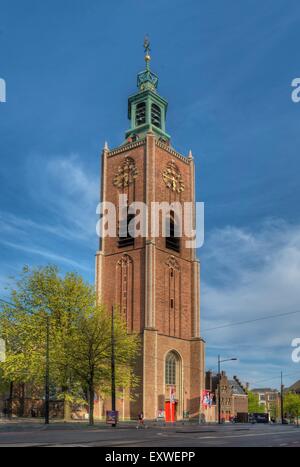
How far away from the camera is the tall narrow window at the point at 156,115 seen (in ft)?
250

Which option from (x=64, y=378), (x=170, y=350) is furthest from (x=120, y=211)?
(x=64, y=378)

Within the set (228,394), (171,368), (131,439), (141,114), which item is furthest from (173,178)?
(131,439)

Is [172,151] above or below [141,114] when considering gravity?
below

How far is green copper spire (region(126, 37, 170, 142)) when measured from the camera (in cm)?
7381

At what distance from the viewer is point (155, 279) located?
6178 cm

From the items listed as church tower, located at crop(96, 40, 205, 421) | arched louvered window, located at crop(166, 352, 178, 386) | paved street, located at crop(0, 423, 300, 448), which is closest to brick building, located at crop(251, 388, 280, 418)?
church tower, located at crop(96, 40, 205, 421)

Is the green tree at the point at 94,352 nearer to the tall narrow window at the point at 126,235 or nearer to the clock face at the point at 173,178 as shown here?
the tall narrow window at the point at 126,235

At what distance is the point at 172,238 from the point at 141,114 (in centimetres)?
2091

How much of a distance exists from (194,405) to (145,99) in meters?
42.5

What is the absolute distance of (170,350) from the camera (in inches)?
2447

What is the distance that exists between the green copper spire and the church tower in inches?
15.5

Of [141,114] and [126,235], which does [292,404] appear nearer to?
[126,235]
